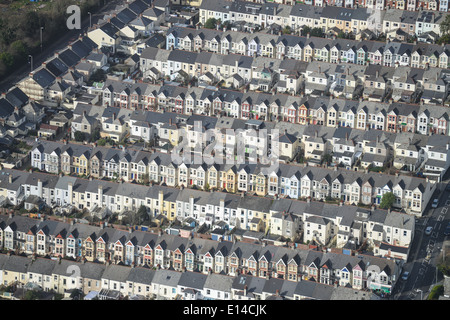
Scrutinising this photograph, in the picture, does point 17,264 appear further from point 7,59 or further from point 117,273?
point 7,59

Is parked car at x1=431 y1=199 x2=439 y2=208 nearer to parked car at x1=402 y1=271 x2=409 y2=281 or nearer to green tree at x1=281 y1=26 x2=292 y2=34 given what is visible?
parked car at x1=402 y1=271 x2=409 y2=281

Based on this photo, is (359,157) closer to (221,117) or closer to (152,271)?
(221,117)

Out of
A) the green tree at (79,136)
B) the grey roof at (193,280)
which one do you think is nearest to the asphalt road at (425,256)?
the grey roof at (193,280)

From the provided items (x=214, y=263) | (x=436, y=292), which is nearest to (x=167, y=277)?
(x=214, y=263)

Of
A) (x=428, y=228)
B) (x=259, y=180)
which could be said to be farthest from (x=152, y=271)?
(x=428, y=228)

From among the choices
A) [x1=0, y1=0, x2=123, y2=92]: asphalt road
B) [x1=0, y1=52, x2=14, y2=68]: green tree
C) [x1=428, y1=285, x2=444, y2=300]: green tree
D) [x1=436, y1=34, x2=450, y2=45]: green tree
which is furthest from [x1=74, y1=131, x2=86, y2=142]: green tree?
[x1=436, y1=34, x2=450, y2=45]: green tree

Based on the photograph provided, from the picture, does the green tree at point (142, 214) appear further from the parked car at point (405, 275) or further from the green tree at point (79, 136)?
the parked car at point (405, 275)

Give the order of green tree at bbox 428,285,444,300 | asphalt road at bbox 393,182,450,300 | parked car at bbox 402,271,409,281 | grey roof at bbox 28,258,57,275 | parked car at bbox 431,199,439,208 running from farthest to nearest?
parked car at bbox 431,199,439,208 < grey roof at bbox 28,258,57,275 < parked car at bbox 402,271,409,281 < asphalt road at bbox 393,182,450,300 < green tree at bbox 428,285,444,300
